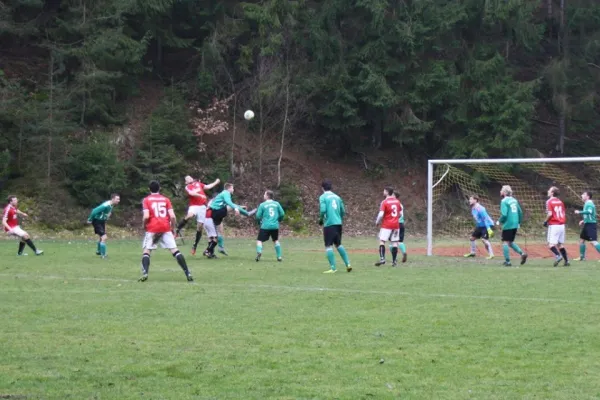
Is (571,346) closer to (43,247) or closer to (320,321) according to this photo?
(320,321)

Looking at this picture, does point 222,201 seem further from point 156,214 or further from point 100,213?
point 156,214

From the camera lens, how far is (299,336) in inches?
424

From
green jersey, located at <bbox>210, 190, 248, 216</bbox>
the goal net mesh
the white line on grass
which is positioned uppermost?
the goal net mesh

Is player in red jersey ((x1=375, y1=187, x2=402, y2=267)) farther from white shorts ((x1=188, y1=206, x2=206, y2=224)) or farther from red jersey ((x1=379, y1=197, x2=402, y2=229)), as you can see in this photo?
white shorts ((x1=188, y1=206, x2=206, y2=224))

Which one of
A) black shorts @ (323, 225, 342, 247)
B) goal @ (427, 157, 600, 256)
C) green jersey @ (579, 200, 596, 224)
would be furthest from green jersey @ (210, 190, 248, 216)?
goal @ (427, 157, 600, 256)

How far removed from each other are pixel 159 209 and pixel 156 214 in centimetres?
11

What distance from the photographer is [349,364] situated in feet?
30.1

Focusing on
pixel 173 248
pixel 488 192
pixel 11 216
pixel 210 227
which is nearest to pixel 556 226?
pixel 210 227

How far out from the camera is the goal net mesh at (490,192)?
3988 centimetres

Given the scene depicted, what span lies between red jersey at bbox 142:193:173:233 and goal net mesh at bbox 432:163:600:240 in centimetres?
2304

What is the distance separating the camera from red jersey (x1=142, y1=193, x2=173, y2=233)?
17125mm

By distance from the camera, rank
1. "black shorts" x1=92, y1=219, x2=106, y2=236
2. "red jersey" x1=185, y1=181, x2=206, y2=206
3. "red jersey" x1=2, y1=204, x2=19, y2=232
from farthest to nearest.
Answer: "red jersey" x1=185, y1=181, x2=206, y2=206, "red jersey" x1=2, y1=204, x2=19, y2=232, "black shorts" x1=92, y1=219, x2=106, y2=236

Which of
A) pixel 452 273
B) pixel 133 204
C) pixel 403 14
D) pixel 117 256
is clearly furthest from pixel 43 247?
pixel 403 14

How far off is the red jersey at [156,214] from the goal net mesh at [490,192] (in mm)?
23043
